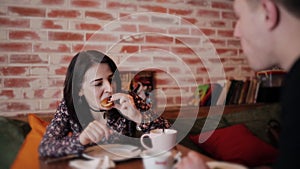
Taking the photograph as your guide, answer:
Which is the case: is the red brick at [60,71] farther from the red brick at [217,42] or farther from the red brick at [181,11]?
the red brick at [217,42]

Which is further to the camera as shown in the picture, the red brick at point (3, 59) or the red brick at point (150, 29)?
the red brick at point (150, 29)

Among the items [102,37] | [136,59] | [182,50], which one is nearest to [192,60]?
[182,50]

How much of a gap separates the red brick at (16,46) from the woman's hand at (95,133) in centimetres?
102

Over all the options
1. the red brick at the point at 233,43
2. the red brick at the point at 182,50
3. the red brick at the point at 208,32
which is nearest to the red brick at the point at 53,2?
the red brick at the point at 182,50

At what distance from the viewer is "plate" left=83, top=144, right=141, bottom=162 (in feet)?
3.12

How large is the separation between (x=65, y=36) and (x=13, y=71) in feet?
1.23

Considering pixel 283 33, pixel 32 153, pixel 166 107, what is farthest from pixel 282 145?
pixel 166 107

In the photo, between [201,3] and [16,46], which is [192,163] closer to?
[16,46]

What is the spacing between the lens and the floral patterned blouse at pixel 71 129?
1030 millimetres

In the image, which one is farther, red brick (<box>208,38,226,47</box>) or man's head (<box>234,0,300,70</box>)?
red brick (<box>208,38,226,47</box>)

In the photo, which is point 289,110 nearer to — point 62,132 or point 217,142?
point 62,132

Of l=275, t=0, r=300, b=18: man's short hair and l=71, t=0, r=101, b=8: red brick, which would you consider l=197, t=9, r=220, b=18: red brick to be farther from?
l=275, t=0, r=300, b=18: man's short hair

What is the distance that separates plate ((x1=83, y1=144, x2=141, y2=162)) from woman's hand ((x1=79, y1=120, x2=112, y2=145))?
39mm

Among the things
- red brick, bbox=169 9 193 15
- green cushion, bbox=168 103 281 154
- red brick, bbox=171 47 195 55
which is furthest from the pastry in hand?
red brick, bbox=169 9 193 15
